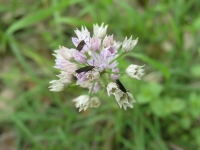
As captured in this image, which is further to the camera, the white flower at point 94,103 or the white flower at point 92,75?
the white flower at point 94,103

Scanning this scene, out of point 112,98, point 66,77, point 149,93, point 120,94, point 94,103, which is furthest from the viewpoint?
point 149,93

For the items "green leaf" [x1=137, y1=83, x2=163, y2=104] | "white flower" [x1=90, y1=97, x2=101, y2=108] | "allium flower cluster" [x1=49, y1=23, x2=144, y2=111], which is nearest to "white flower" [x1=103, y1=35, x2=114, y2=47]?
"allium flower cluster" [x1=49, y1=23, x2=144, y2=111]

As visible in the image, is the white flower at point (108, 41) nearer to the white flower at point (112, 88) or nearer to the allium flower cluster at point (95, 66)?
the allium flower cluster at point (95, 66)

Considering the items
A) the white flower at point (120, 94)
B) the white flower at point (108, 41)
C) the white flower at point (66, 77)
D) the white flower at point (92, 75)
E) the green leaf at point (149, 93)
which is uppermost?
the green leaf at point (149, 93)

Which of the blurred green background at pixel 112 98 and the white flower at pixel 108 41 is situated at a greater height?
the blurred green background at pixel 112 98

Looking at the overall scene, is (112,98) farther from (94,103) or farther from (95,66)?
(95,66)

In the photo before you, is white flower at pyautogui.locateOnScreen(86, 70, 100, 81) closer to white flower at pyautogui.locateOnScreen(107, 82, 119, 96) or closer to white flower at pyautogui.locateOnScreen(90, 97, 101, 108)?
white flower at pyautogui.locateOnScreen(107, 82, 119, 96)

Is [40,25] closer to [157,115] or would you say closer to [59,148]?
[59,148]

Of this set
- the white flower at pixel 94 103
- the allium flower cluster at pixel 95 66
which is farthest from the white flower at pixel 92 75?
the white flower at pixel 94 103

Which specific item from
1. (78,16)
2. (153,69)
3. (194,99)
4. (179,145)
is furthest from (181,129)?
(78,16)

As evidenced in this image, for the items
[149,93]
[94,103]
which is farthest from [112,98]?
[94,103]
